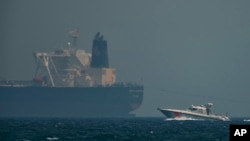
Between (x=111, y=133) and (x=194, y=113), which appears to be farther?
(x=194, y=113)

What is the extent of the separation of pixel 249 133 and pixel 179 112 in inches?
5161

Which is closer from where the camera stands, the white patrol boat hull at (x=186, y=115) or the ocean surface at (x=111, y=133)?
the ocean surface at (x=111, y=133)

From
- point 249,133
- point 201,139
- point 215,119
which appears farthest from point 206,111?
point 249,133

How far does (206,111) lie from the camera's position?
161125 millimetres

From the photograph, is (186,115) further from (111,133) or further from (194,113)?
(111,133)

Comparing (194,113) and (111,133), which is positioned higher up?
(194,113)

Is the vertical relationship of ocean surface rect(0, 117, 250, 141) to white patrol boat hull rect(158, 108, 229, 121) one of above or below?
below

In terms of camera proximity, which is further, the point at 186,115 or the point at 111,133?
the point at 186,115

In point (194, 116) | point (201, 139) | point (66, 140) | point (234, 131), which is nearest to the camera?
point (234, 131)

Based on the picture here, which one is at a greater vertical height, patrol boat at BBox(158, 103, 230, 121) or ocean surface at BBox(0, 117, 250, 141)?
patrol boat at BBox(158, 103, 230, 121)

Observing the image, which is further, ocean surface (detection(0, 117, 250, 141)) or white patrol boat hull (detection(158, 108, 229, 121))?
white patrol boat hull (detection(158, 108, 229, 121))

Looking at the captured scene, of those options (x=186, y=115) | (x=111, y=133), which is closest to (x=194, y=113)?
(x=186, y=115)

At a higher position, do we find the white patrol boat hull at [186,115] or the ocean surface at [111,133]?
the white patrol boat hull at [186,115]

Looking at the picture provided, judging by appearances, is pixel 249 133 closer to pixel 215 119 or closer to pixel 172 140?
pixel 172 140
